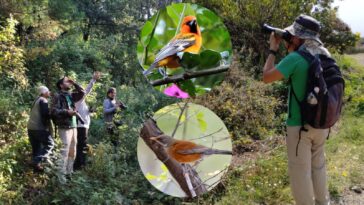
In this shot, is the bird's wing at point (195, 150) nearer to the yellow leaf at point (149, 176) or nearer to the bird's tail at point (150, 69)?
the yellow leaf at point (149, 176)

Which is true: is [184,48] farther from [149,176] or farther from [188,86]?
[149,176]

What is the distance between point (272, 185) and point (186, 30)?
2826 mm

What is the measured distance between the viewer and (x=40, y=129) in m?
5.80

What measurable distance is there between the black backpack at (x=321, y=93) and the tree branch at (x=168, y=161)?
40.2 inches

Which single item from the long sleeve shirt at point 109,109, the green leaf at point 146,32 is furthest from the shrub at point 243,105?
the green leaf at point 146,32

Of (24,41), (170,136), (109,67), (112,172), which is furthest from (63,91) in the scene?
(109,67)

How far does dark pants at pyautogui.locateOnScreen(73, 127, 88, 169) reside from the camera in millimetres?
6054

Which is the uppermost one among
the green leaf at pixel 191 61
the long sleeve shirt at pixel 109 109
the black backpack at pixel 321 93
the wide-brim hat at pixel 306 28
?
the wide-brim hat at pixel 306 28

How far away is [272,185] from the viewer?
16.5 ft

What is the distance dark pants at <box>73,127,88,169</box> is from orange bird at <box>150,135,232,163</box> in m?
2.89

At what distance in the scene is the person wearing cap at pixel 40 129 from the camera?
576cm

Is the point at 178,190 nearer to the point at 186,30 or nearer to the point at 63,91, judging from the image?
the point at 186,30

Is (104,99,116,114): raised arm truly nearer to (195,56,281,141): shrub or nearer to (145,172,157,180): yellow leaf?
(195,56,281,141): shrub

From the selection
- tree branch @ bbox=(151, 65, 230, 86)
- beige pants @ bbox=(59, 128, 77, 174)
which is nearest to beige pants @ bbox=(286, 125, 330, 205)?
tree branch @ bbox=(151, 65, 230, 86)
